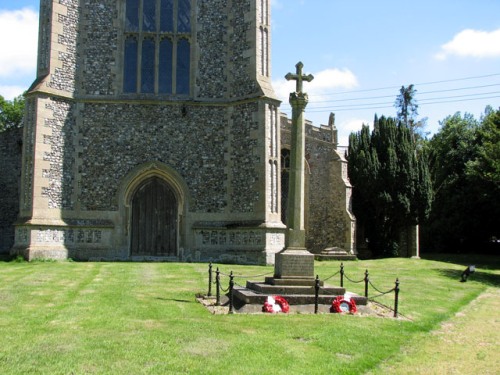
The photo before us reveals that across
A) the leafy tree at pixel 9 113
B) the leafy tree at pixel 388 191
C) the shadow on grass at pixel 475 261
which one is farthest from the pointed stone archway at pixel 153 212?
the leafy tree at pixel 9 113

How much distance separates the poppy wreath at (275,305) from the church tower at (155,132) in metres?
9.32

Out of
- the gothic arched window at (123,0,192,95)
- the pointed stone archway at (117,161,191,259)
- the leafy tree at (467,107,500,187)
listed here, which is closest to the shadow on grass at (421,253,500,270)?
the leafy tree at (467,107,500,187)

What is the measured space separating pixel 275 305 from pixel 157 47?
14.7 m

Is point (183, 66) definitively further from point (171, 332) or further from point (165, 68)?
point (171, 332)

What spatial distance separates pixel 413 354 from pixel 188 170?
14.7m

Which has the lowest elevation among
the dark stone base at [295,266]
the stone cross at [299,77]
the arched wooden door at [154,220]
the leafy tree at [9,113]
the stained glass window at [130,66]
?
the dark stone base at [295,266]

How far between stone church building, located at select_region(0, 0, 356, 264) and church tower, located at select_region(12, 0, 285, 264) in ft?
0.13

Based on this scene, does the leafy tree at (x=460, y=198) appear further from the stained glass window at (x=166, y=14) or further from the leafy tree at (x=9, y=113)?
the leafy tree at (x=9, y=113)

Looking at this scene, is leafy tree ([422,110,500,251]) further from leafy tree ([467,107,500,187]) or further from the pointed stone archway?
the pointed stone archway

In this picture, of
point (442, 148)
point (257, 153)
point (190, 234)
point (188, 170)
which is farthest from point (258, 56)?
point (442, 148)

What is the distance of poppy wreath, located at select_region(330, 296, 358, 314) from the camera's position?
35.2 feet

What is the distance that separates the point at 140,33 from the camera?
22.2m

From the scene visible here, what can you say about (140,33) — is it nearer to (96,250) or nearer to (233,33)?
(233,33)

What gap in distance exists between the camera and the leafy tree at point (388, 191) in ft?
97.9
